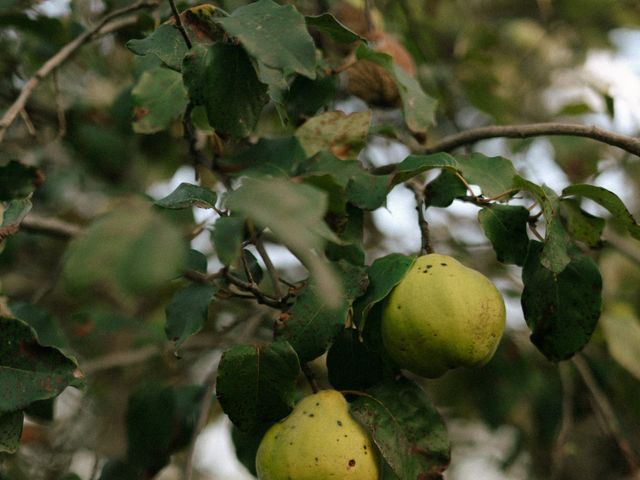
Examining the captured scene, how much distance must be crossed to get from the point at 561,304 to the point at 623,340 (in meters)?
0.79

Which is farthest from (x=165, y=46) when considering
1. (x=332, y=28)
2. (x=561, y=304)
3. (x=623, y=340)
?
(x=623, y=340)

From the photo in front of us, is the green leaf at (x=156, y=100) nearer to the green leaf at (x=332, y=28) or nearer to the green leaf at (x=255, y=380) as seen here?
the green leaf at (x=332, y=28)

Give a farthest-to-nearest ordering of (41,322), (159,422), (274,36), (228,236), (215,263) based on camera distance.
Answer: (215,263) → (159,422) → (41,322) → (274,36) → (228,236)

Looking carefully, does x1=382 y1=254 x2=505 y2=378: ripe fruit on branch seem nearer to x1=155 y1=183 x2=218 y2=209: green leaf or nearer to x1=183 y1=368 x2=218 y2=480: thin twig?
x1=155 y1=183 x2=218 y2=209: green leaf

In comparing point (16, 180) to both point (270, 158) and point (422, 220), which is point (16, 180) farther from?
point (422, 220)

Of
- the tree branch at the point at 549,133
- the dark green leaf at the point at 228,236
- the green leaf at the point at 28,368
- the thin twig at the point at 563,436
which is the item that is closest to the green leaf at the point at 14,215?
the green leaf at the point at 28,368

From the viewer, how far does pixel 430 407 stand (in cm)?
80

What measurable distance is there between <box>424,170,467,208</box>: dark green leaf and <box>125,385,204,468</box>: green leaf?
0.59 meters

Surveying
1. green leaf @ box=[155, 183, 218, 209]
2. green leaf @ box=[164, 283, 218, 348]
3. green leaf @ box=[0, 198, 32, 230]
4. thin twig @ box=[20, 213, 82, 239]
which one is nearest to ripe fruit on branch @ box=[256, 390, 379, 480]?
green leaf @ box=[164, 283, 218, 348]

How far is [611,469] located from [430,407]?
4.92ft

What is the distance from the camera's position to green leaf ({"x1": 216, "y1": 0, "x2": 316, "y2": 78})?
2.25ft

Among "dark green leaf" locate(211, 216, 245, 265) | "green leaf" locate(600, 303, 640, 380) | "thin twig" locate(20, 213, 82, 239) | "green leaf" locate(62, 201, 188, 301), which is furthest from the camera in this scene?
"green leaf" locate(600, 303, 640, 380)

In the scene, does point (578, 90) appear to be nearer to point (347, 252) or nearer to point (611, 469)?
point (611, 469)

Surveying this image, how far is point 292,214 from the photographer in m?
0.42
